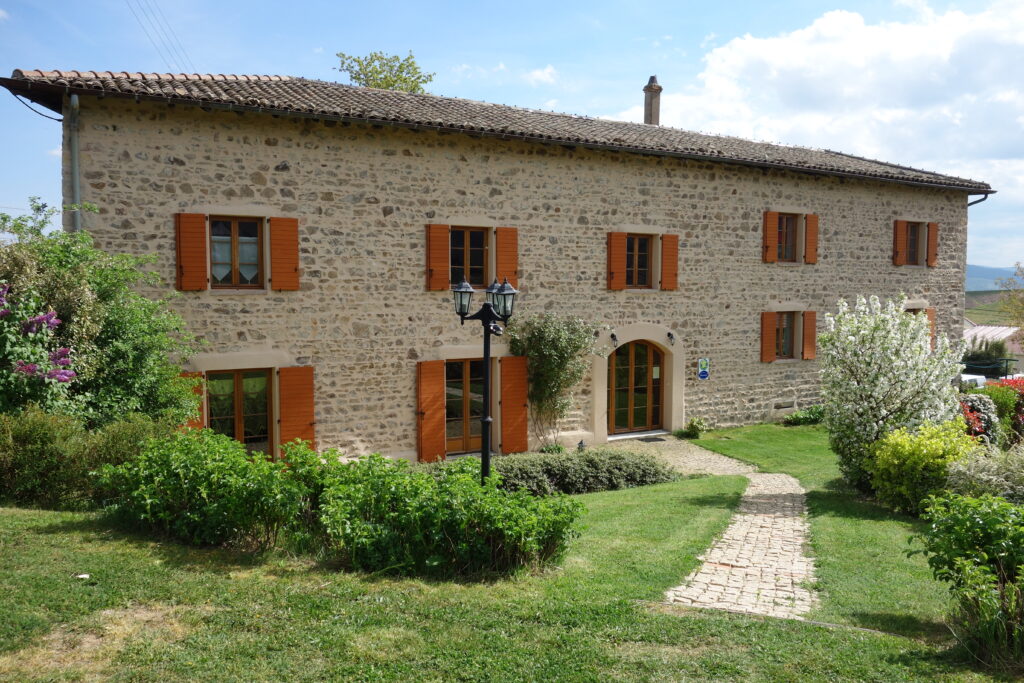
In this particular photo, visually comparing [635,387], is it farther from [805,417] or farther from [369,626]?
[369,626]

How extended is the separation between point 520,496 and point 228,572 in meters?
2.34

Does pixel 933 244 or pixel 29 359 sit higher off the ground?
pixel 933 244

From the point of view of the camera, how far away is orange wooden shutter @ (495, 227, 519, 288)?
41.7ft

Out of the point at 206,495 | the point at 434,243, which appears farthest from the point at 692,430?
the point at 206,495

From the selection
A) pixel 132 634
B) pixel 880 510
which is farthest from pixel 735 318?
pixel 132 634

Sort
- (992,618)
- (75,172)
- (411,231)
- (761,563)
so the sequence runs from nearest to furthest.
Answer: (992,618)
(761,563)
(75,172)
(411,231)

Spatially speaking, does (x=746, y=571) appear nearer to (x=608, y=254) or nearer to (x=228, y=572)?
(x=228, y=572)

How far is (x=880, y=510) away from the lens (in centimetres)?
947

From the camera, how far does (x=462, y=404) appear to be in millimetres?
12773

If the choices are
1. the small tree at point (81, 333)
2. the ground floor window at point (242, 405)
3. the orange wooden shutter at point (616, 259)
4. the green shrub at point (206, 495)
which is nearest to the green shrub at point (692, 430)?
the orange wooden shutter at point (616, 259)

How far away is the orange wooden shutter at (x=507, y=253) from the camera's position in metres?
12.7

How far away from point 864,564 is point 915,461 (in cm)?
299

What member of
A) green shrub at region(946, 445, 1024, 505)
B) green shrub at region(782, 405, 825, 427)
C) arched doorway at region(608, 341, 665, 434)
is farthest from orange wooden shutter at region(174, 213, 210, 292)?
green shrub at region(782, 405, 825, 427)

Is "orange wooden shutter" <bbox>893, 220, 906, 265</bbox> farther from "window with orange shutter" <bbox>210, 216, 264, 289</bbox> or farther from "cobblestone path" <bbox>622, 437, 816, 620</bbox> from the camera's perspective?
"window with orange shutter" <bbox>210, 216, 264, 289</bbox>
